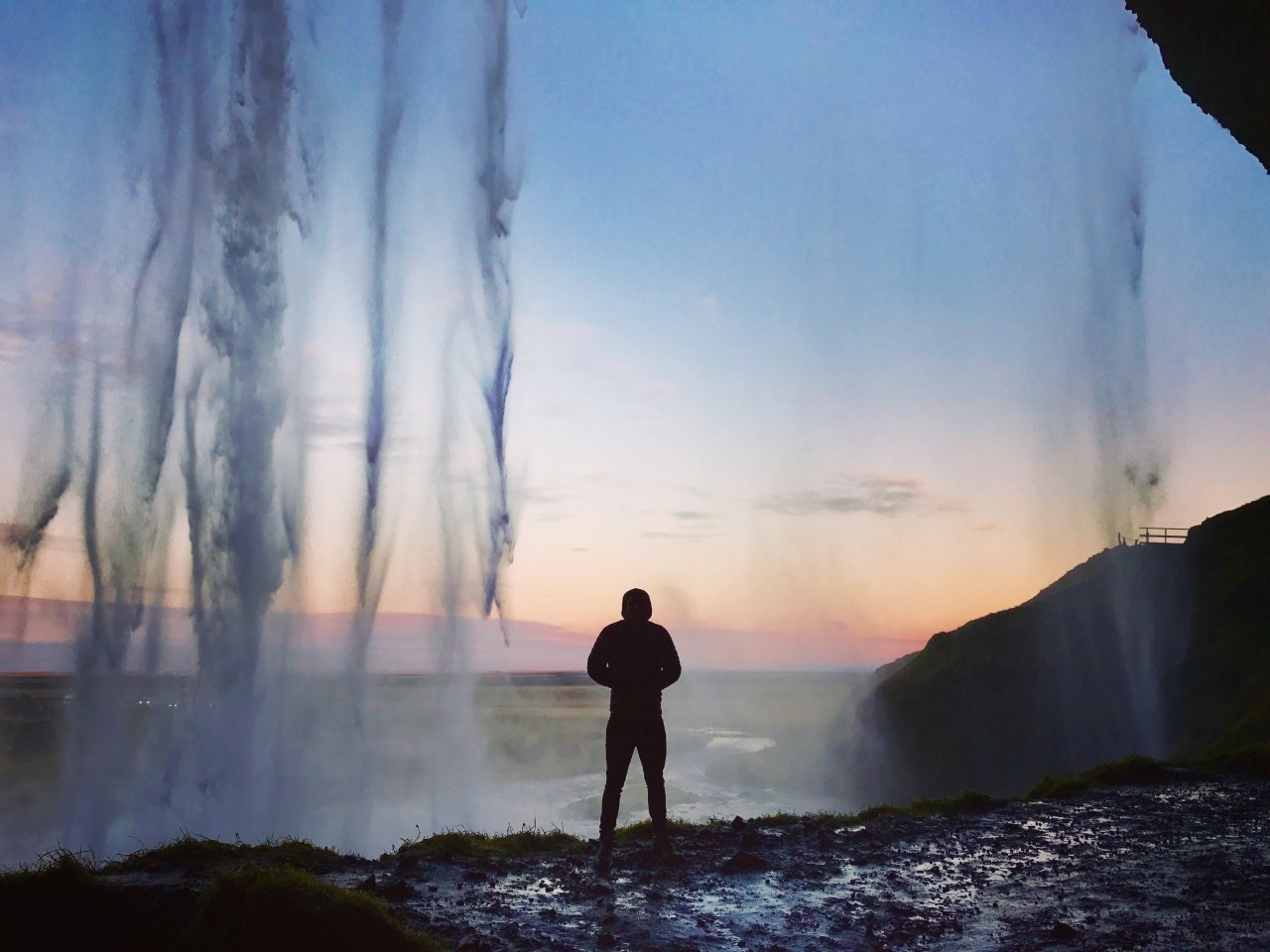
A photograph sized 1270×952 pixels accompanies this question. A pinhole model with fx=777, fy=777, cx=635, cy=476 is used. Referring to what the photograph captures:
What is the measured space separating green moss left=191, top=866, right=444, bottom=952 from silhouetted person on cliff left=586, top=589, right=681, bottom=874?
4506mm

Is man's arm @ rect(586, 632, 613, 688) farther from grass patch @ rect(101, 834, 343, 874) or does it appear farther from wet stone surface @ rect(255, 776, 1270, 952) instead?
grass patch @ rect(101, 834, 343, 874)

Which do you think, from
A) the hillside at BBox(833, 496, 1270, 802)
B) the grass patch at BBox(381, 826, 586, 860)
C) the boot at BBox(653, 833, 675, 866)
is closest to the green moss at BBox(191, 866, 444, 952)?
the grass patch at BBox(381, 826, 586, 860)

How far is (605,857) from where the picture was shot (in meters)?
9.65

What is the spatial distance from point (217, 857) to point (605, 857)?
15.2 feet

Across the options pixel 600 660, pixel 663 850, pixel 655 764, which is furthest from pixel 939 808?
pixel 600 660

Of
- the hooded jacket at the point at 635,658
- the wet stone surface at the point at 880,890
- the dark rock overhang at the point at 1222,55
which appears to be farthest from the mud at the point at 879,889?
the dark rock overhang at the point at 1222,55

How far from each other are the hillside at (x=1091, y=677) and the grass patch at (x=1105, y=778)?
28112mm

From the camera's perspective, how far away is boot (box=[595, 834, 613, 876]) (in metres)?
9.51

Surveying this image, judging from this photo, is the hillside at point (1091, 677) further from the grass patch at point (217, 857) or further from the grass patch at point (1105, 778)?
the grass patch at point (217, 857)

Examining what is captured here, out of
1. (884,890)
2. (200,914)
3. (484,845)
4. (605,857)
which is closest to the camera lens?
(200,914)

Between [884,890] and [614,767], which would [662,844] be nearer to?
[614,767]

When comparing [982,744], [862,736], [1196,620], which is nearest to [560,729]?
[862,736]

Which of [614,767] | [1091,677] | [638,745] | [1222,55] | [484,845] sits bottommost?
[1091,677]

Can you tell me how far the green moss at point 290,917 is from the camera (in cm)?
524
